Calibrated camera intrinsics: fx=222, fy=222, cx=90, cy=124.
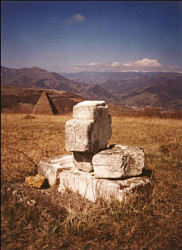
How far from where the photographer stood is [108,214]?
10.1 feet

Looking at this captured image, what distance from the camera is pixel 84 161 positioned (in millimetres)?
3746

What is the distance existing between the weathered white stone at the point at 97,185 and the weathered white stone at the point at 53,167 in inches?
4.7

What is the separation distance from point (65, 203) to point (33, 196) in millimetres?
504

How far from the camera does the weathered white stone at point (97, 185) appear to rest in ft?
10.7

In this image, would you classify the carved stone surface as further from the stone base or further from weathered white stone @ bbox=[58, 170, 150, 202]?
weathered white stone @ bbox=[58, 170, 150, 202]

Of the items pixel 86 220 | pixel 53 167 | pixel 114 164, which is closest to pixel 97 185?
pixel 114 164

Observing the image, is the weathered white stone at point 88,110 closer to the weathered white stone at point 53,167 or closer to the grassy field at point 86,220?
the weathered white stone at point 53,167

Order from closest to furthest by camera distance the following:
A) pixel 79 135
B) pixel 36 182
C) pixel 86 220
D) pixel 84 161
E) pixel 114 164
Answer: pixel 86 220, pixel 114 164, pixel 79 135, pixel 84 161, pixel 36 182

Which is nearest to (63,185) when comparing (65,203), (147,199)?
(65,203)

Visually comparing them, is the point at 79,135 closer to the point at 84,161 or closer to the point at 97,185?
the point at 84,161

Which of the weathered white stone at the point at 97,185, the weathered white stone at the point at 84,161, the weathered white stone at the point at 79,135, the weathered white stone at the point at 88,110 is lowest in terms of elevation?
the weathered white stone at the point at 97,185

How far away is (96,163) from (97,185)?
0.33 m

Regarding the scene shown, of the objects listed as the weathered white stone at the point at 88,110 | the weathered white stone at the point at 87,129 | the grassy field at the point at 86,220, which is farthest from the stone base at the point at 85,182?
the weathered white stone at the point at 88,110

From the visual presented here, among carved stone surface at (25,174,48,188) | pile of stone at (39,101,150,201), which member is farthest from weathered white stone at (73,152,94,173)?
carved stone surface at (25,174,48,188)
